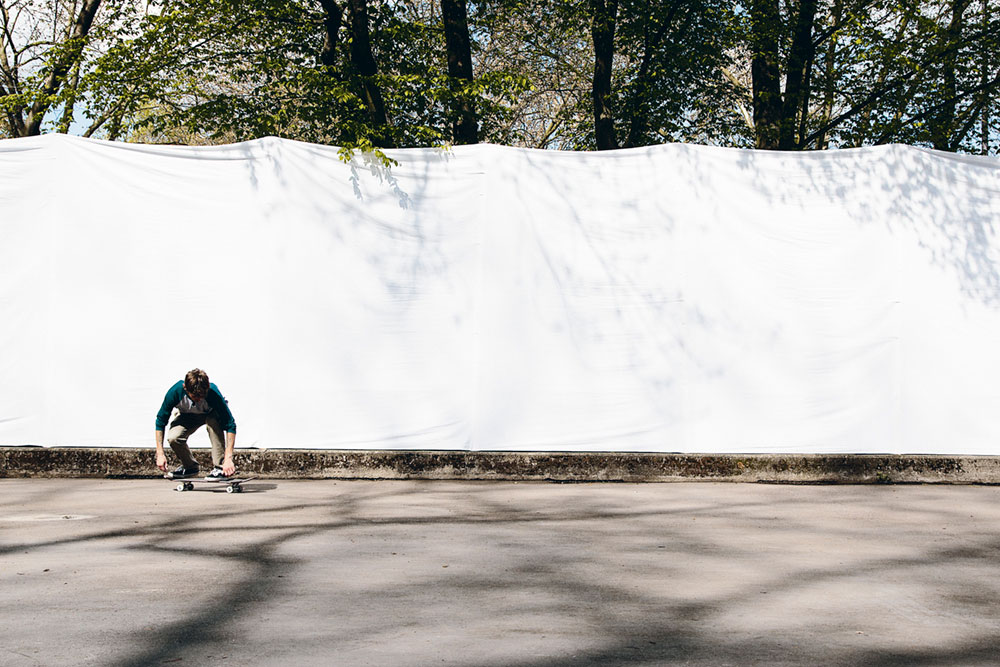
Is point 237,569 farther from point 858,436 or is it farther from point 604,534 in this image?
point 858,436

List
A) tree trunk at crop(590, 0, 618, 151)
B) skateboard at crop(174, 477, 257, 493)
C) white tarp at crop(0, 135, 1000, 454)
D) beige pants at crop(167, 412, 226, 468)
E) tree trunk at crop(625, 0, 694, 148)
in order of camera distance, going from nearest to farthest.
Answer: skateboard at crop(174, 477, 257, 493) < beige pants at crop(167, 412, 226, 468) < white tarp at crop(0, 135, 1000, 454) < tree trunk at crop(590, 0, 618, 151) < tree trunk at crop(625, 0, 694, 148)

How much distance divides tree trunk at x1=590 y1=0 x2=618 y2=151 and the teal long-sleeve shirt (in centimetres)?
829

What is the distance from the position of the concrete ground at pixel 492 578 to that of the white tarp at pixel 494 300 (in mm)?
1133

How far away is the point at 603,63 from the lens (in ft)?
50.2

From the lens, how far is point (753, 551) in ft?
20.2

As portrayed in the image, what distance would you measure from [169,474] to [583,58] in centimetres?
1811

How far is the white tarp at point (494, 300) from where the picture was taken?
9469 millimetres

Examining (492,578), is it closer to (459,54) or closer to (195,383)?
(195,383)

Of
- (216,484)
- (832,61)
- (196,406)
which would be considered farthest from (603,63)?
(216,484)

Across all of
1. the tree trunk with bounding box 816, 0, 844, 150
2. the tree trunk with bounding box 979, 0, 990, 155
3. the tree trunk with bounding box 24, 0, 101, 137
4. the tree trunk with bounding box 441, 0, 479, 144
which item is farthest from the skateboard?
the tree trunk with bounding box 979, 0, 990, 155

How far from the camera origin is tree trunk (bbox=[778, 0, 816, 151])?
48.2ft

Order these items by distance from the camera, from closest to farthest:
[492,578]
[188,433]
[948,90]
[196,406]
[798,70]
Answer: [492,578] → [196,406] → [188,433] → [948,90] → [798,70]

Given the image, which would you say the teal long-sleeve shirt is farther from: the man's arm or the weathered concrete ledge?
the weathered concrete ledge

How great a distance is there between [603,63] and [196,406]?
28.6 feet
